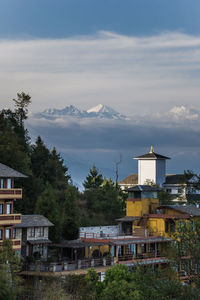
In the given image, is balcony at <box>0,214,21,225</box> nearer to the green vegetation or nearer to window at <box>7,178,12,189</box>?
the green vegetation

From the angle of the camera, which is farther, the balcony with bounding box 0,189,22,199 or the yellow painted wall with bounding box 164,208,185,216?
the yellow painted wall with bounding box 164,208,185,216

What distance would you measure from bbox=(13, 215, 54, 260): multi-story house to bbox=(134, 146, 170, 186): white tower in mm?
61935

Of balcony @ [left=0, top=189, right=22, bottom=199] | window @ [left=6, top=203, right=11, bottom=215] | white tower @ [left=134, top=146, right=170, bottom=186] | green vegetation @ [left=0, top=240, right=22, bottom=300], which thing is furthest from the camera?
white tower @ [left=134, top=146, right=170, bottom=186]

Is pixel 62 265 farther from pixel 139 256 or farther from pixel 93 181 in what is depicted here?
pixel 93 181

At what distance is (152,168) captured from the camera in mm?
124125

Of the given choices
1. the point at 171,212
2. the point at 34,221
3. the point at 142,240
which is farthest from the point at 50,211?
the point at 171,212

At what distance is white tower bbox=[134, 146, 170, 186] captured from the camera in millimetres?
124000

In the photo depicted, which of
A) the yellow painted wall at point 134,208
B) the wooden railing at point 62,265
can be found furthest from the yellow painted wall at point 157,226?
the wooden railing at point 62,265

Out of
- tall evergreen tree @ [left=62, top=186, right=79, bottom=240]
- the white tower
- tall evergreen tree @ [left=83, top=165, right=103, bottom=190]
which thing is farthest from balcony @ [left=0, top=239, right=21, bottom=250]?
the white tower

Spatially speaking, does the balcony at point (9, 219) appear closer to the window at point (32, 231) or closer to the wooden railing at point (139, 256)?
the window at point (32, 231)

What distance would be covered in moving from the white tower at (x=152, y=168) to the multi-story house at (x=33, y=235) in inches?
2438

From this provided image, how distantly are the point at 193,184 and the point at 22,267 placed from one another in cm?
5393

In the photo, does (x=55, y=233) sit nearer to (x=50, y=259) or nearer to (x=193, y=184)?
(x=50, y=259)

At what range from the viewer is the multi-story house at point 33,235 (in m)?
60.0
